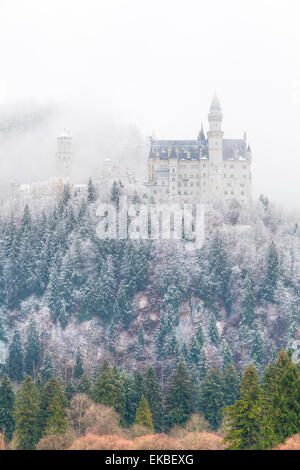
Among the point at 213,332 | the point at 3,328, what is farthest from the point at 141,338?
the point at 3,328

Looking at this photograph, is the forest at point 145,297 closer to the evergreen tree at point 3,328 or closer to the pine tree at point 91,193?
the evergreen tree at point 3,328

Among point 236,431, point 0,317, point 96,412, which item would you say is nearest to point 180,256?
point 0,317

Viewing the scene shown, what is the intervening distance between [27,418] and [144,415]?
38.8 ft

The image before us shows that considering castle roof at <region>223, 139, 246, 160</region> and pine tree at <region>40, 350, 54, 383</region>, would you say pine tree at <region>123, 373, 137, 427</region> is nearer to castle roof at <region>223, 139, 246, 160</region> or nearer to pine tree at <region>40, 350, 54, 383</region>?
pine tree at <region>40, 350, 54, 383</region>

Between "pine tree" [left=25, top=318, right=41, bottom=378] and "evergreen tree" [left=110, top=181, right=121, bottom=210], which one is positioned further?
"evergreen tree" [left=110, top=181, right=121, bottom=210]

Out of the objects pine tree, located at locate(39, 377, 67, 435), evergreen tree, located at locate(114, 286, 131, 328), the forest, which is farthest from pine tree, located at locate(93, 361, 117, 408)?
evergreen tree, located at locate(114, 286, 131, 328)

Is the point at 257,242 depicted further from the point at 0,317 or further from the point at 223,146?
the point at 0,317

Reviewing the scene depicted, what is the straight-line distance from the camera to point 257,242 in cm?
14912

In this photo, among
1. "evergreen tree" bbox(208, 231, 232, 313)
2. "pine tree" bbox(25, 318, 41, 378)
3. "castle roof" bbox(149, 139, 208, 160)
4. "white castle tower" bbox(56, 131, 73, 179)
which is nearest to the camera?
"pine tree" bbox(25, 318, 41, 378)

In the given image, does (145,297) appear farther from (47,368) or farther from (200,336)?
(47,368)

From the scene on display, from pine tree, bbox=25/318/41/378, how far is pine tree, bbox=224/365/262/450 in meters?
48.7

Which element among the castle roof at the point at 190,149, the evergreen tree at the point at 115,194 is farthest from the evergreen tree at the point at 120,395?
the castle roof at the point at 190,149

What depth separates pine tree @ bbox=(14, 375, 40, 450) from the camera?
92.9m

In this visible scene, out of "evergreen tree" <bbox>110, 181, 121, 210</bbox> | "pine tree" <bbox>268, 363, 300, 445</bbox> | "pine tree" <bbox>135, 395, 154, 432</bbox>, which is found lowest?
"pine tree" <bbox>135, 395, 154, 432</bbox>
